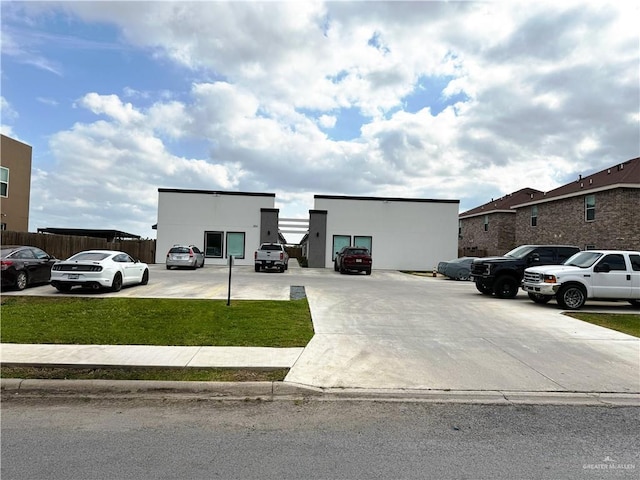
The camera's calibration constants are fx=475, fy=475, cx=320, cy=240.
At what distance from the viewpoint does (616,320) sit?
40.3 feet

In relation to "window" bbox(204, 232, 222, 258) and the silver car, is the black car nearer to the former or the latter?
the silver car

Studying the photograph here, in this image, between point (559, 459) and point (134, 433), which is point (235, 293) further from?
point (559, 459)

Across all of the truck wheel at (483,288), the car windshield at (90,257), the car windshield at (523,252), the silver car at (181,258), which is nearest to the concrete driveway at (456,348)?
the car windshield at (90,257)

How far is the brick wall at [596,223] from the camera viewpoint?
2720cm

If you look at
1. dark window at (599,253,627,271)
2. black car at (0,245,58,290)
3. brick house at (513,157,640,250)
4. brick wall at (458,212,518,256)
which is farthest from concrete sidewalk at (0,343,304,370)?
brick wall at (458,212,518,256)

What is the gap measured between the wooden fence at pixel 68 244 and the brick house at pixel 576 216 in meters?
26.0

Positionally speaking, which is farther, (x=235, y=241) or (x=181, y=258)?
(x=235, y=241)

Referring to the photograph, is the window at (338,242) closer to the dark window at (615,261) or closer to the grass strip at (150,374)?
the dark window at (615,261)

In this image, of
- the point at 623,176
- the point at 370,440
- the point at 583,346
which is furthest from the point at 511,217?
the point at 370,440

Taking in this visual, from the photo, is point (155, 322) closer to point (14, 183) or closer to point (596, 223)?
point (14, 183)

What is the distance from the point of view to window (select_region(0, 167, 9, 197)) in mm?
24188

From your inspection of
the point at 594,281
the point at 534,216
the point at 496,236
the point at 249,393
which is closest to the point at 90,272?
the point at 249,393

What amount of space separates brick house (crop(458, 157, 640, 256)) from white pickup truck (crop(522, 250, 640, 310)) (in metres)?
15.0

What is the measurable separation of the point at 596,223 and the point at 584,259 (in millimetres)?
16874
